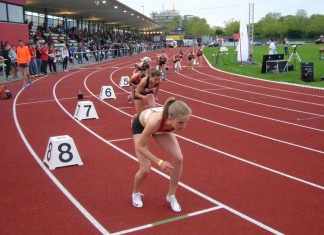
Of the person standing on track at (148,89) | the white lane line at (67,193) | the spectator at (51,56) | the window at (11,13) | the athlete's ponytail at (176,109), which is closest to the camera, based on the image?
the athlete's ponytail at (176,109)

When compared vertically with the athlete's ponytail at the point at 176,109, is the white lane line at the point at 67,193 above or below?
below

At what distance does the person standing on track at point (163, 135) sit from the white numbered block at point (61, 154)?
6.70 ft

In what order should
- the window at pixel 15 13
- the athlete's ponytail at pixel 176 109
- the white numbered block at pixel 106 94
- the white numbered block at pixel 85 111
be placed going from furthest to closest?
the window at pixel 15 13 → the white numbered block at pixel 106 94 → the white numbered block at pixel 85 111 → the athlete's ponytail at pixel 176 109

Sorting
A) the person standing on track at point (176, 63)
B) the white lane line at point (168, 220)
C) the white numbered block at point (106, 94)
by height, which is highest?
the person standing on track at point (176, 63)

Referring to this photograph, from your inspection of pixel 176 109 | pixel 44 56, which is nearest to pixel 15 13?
pixel 44 56

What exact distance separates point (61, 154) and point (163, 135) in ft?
9.04

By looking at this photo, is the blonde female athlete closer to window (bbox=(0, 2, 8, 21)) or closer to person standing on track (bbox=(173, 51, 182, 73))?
person standing on track (bbox=(173, 51, 182, 73))

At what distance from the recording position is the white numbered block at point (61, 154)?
21.2 feet

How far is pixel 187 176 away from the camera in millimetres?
6016

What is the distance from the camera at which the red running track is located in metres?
4.50

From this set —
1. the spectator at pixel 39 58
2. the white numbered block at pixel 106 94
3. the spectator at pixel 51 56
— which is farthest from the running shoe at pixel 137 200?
the spectator at pixel 51 56

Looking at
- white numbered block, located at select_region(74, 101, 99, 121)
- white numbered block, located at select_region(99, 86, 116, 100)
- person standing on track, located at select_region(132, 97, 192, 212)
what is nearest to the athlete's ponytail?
person standing on track, located at select_region(132, 97, 192, 212)

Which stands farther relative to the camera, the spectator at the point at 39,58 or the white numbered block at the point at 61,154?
the spectator at the point at 39,58

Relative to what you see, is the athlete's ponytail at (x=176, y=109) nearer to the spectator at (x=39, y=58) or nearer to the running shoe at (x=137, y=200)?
the running shoe at (x=137, y=200)
